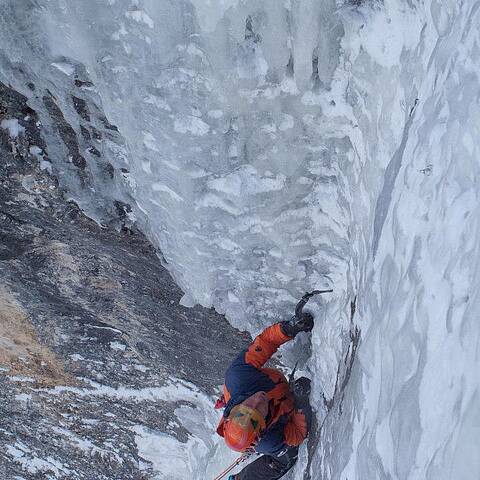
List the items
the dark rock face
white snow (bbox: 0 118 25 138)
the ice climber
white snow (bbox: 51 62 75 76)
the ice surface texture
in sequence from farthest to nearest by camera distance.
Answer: the dark rock face < white snow (bbox: 0 118 25 138) < the ice climber < white snow (bbox: 51 62 75 76) < the ice surface texture

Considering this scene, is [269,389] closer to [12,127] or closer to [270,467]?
[270,467]

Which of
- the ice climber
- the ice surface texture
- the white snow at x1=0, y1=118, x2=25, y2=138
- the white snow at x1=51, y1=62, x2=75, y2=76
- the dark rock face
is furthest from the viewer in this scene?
the dark rock face

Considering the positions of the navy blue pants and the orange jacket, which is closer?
the orange jacket

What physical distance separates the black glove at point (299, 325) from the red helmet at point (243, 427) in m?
0.58

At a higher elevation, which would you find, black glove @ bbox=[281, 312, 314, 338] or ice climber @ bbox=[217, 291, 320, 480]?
black glove @ bbox=[281, 312, 314, 338]

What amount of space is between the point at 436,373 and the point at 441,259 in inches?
13.3

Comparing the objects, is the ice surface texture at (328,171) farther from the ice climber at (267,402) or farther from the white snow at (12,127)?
the white snow at (12,127)

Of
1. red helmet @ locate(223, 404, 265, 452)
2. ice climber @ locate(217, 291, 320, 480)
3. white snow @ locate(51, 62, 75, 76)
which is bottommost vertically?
red helmet @ locate(223, 404, 265, 452)

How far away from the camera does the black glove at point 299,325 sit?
147 inches

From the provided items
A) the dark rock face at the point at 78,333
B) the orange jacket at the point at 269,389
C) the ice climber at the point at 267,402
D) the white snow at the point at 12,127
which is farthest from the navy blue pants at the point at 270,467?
the white snow at the point at 12,127

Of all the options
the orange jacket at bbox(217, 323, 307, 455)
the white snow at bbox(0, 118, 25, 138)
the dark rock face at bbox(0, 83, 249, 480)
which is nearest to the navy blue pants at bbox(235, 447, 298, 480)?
the orange jacket at bbox(217, 323, 307, 455)

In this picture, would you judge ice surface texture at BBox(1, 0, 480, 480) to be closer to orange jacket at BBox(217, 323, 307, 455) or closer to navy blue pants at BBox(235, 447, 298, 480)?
navy blue pants at BBox(235, 447, 298, 480)

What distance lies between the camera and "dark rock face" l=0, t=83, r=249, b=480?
13.7 ft

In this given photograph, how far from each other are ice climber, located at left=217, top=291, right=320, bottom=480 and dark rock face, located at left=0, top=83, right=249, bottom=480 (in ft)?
2.97
